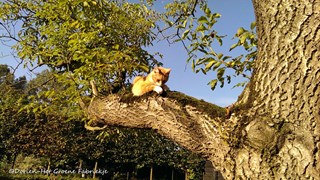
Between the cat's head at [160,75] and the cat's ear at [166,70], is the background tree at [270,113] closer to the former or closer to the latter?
the cat's head at [160,75]

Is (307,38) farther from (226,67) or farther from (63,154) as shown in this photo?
(63,154)

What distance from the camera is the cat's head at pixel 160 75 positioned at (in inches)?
144

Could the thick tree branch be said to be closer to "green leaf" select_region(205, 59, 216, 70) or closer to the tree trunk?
the tree trunk

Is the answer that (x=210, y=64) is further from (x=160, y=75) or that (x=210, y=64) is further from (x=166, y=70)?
(x=166, y=70)

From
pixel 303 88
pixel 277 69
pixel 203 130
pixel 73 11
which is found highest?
pixel 73 11

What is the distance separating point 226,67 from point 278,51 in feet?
3.50

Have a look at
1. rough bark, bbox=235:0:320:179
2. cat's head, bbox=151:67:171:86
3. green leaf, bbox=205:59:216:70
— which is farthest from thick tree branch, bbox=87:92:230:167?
cat's head, bbox=151:67:171:86

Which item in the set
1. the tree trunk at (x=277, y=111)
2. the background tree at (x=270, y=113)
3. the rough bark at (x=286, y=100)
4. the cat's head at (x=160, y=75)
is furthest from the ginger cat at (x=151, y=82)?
the rough bark at (x=286, y=100)

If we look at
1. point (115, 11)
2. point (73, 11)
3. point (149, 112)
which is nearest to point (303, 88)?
point (149, 112)

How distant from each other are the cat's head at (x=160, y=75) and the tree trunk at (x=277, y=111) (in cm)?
162

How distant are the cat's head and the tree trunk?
1.62 meters

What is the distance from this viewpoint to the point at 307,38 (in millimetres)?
1660

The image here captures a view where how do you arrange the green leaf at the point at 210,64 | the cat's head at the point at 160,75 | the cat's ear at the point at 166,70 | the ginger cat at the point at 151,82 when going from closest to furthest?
the green leaf at the point at 210,64 → the ginger cat at the point at 151,82 → the cat's head at the point at 160,75 → the cat's ear at the point at 166,70

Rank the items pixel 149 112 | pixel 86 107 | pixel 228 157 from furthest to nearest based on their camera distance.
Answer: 1. pixel 86 107
2. pixel 149 112
3. pixel 228 157
